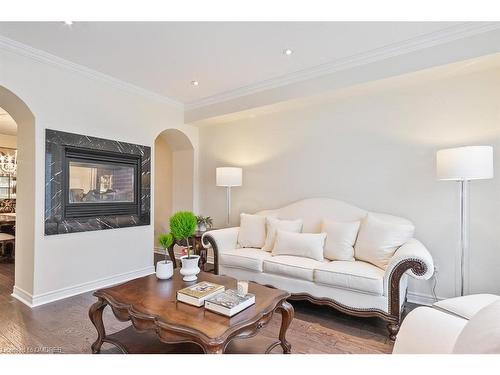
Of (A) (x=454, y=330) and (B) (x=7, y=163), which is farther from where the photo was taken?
(B) (x=7, y=163)

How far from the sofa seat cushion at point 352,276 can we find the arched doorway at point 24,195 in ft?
9.66

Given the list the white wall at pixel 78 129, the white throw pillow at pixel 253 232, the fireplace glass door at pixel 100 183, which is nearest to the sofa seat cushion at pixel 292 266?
the white throw pillow at pixel 253 232

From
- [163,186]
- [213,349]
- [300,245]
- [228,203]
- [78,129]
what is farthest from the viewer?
[163,186]

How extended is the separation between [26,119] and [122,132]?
1.01 meters

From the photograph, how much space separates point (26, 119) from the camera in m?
2.92

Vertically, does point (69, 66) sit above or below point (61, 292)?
above

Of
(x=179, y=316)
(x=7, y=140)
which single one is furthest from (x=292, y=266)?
(x=7, y=140)

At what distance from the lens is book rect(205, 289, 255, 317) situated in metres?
1.59

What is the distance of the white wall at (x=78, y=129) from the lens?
2816 millimetres

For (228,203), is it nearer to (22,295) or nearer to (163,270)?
(163,270)

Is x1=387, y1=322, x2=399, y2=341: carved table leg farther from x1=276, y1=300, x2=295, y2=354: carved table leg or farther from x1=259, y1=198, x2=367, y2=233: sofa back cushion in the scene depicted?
x1=259, y1=198, x2=367, y2=233: sofa back cushion

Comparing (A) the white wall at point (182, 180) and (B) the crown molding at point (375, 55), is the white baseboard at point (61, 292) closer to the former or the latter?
(A) the white wall at point (182, 180)

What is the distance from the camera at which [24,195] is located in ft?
9.68

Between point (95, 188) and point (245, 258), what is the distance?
2083 mm
